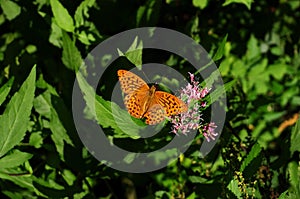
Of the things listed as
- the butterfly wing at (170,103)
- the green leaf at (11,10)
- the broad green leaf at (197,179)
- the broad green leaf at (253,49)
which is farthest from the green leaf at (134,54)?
the broad green leaf at (253,49)

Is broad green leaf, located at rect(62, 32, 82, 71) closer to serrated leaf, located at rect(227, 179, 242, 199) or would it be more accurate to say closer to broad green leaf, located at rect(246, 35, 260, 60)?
serrated leaf, located at rect(227, 179, 242, 199)

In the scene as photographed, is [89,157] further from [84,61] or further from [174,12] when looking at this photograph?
[174,12]

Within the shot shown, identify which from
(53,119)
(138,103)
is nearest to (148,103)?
(138,103)

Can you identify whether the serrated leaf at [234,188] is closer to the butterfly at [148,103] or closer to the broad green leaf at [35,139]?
the butterfly at [148,103]

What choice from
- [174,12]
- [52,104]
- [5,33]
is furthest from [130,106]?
[5,33]

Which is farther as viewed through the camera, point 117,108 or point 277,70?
point 277,70

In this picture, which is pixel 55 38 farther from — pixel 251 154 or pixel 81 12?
pixel 251 154
